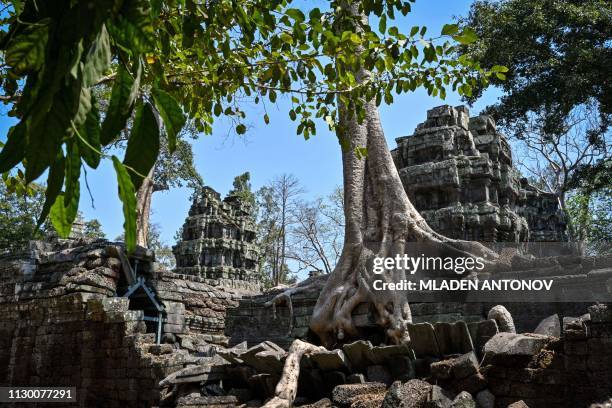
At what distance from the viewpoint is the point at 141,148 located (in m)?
1.20

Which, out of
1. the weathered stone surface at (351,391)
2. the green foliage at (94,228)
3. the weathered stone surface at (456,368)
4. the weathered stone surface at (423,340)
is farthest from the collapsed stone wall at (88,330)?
the green foliage at (94,228)

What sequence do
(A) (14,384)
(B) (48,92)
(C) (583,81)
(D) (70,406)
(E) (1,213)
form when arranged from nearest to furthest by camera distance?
(B) (48,92)
(D) (70,406)
(A) (14,384)
(C) (583,81)
(E) (1,213)

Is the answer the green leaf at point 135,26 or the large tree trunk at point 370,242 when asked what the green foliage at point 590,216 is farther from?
the green leaf at point 135,26

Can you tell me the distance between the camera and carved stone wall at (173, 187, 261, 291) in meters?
27.7

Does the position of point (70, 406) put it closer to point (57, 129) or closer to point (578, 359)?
point (578, 359)

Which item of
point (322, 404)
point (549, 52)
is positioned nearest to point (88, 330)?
point (322, 404)

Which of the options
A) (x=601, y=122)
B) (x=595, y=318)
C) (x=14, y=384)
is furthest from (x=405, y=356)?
(x=601, y=122)

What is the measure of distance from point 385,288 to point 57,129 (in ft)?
27.7

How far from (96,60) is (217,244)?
88.7 feet

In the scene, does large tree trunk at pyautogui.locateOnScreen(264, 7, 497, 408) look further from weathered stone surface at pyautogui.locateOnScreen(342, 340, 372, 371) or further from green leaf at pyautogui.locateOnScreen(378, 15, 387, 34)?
green leaf at pyautogui.locateOnScreen(378, 15, 387, 34)

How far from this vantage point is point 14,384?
10.9 m

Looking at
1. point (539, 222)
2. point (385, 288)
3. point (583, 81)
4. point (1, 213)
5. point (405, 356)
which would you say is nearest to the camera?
point (405, 356)

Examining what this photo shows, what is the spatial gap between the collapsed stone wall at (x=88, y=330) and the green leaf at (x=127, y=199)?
813 centimetres

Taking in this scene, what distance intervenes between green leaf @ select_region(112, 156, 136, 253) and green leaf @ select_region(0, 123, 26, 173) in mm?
175
